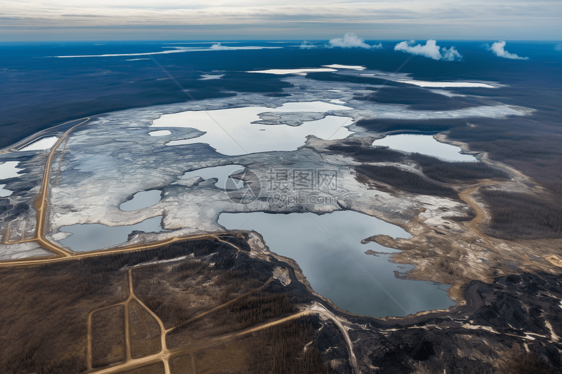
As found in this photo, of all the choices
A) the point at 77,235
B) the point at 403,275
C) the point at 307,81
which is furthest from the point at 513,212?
the point at 307,81

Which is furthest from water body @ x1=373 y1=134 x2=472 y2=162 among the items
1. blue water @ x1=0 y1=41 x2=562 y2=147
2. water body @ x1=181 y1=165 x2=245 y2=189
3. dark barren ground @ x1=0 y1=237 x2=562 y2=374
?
blue water @ x1=0 y1=41 x2=562 y2=147

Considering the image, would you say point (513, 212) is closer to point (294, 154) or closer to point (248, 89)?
point (294, 154)

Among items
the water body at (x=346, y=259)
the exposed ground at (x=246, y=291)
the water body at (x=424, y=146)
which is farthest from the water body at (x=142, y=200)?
the water body at (x=424, y=146)

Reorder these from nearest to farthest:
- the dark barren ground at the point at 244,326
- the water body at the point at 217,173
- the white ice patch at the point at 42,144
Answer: the dark barren ground at the point at 244,326 → the water body at the point at 217,173 → the white ice patch at the point at 42,144

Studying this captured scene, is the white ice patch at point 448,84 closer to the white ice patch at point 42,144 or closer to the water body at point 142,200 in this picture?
the water body at point 142,200

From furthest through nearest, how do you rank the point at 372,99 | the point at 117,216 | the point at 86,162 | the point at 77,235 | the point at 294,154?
the point at 372,99 < the point at 294,154 < the point at 86,162 < the point at 117,216 < the point at 77,235

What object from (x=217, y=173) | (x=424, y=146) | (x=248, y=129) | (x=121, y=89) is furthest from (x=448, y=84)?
(x=121, y=89)

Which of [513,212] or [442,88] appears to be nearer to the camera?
[513,212]
